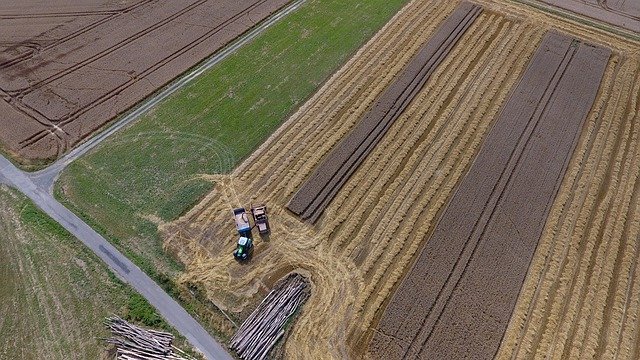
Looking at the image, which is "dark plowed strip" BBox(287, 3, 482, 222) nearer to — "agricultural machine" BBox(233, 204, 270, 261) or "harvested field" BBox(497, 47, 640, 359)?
"agricultural machine" BBox(233, 204, 270, 261)

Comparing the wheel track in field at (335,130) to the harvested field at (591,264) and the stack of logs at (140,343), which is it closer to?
the stack of logs at (140,343)

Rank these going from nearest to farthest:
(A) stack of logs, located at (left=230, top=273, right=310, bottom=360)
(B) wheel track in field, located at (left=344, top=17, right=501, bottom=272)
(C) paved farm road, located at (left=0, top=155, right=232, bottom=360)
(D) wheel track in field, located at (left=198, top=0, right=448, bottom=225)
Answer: (A) stack of logs, located at (left=230, top=273, right=310, bottom=360)
(C) paved farm road, located at (left=0, top=155, right=232, bottom=360)
(B) wheel track in field, located at (left=344, top=17, right=501, bottom=272)
(D) wheel track in field, located at (left=198, top=0, right=448, bottom=225)

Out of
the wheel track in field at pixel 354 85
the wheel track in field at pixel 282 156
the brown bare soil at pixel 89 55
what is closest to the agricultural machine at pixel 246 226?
the wheel track in field at pixel 282 156

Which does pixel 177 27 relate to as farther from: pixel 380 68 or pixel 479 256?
pixel 479 256

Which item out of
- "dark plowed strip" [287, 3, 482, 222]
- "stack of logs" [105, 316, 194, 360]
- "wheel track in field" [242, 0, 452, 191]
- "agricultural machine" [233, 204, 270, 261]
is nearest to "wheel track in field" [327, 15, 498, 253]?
"dark plowed strip" [287, 3, 482, 222]

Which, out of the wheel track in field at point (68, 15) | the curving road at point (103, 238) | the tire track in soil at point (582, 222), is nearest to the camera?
the curving road at point (103, 238)

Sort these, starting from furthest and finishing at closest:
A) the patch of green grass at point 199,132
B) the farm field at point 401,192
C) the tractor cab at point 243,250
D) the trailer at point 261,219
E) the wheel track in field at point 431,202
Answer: the patch of green grass at point 199,132
the trailer at point 261,219
the tractor cab at point 243,250
the wheel track in field at point 431,202
the farm field at point 401,192

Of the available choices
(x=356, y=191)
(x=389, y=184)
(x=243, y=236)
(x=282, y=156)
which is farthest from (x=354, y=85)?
(x=243, y=236)

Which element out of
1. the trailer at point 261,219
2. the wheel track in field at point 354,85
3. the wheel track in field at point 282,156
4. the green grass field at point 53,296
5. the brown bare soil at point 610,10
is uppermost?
the brown bare soil at point 610,10
